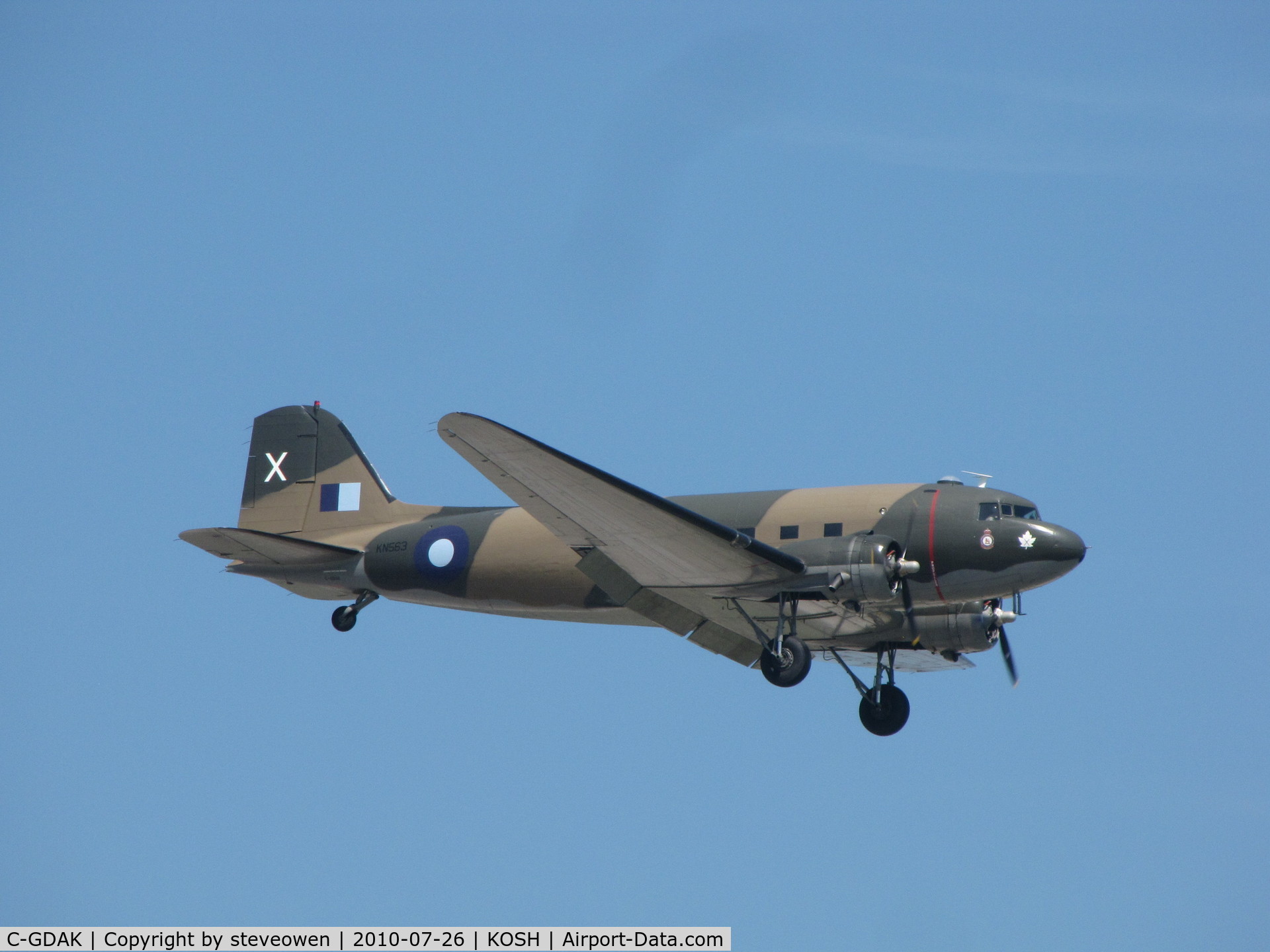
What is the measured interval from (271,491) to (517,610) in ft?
25.8

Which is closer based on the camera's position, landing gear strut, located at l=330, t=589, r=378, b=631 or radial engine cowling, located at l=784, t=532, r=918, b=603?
radial engine cowling, located at l=784, t=532, r=918, b=603

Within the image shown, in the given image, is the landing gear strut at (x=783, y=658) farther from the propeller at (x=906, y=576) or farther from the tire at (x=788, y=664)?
the propeller at (x=906, y=576)

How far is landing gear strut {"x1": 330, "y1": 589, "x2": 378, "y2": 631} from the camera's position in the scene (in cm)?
3023

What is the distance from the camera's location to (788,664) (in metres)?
24.7

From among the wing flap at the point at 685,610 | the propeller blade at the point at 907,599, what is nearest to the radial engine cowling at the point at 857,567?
the propeller blade at the point at 907,599

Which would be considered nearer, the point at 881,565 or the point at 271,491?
the point at 881,565

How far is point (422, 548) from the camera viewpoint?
97.2ft

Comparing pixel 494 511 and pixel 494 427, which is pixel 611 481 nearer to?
pixel 494 427

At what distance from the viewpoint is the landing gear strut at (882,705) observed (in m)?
28.4

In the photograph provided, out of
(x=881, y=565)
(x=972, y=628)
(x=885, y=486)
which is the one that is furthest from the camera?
(x=972, y=628)

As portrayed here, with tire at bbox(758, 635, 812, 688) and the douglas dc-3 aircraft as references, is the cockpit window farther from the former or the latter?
tire at bbox(758, 635, 812, 688)

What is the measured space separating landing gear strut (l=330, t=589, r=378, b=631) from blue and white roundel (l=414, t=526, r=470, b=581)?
5.21ft

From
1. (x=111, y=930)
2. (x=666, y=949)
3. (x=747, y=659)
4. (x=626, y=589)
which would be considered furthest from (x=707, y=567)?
(x=111, y=930)

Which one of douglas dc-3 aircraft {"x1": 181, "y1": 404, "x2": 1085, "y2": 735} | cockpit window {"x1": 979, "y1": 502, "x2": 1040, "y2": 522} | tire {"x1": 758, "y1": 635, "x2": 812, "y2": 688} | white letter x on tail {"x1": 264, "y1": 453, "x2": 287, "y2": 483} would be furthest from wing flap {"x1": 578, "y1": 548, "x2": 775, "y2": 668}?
white letter x on tail {"x1": 264, "y1": 453, "x2": 287, "y2": 483}
